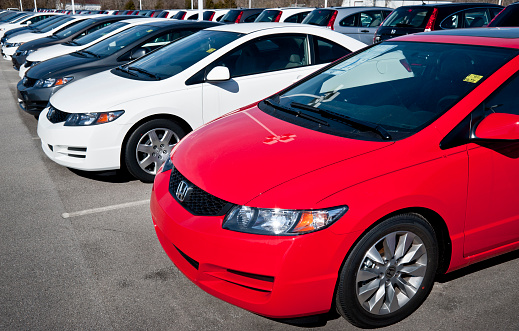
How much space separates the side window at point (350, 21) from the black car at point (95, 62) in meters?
7.38

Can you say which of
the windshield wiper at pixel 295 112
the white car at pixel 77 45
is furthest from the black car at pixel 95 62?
the windshield wiper at pixel 295 112

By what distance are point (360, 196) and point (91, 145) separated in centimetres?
318

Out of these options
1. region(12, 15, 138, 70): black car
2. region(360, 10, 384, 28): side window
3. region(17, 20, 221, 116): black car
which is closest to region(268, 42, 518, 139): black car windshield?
region(17, 20, 221, 116): black car

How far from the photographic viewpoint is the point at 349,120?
3.10m

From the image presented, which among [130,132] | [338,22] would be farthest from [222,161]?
[338,22]

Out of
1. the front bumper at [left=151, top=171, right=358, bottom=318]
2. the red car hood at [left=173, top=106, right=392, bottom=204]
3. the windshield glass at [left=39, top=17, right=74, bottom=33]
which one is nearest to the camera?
the front bumper at [left=151, top=171, right=358, bottom=318]

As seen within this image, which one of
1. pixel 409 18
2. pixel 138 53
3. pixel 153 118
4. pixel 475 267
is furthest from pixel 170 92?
pixel 409 18

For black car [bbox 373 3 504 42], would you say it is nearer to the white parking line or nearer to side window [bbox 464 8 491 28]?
side window [bbox 464 8 491 28]

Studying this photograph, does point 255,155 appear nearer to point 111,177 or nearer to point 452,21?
point 111,177

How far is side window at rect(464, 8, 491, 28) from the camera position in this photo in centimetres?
1064

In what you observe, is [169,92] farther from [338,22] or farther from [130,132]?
[338,22]

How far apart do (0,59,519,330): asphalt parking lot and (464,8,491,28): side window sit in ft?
27.7

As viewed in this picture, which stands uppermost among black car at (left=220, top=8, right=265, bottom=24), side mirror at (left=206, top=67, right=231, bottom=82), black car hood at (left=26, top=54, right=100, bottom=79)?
side mirror at (left=206, top=67, right=231, bottom=82)

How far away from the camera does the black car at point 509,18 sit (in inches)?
301
